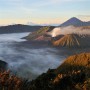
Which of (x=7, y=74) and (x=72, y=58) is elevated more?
(x=7, y=74)

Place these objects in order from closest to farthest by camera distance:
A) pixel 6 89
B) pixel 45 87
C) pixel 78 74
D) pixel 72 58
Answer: pixel 6 89 < pixel 45 87 < pixel 78 74 < pixel 72 58

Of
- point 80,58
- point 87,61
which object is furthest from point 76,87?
point 80,58

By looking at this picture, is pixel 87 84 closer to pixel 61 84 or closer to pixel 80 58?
pixel 61 84

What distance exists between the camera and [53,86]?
40750 mm

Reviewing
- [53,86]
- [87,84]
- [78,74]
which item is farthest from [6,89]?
[78,74]

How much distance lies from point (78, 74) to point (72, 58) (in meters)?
76.9

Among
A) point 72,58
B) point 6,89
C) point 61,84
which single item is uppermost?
point 6,89

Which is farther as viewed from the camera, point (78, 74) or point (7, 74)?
point (78, 74)

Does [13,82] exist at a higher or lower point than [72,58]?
higher

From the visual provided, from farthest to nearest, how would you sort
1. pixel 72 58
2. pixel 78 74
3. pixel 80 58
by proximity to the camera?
pixel 72 58 < pixel 80 58 < pixel 78 74

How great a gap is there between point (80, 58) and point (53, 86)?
76.3 meters

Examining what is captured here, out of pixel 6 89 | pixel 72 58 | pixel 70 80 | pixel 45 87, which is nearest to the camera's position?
pixel 6 89

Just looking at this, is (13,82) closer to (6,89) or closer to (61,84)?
(6,89)

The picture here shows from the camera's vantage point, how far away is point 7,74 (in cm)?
2770
